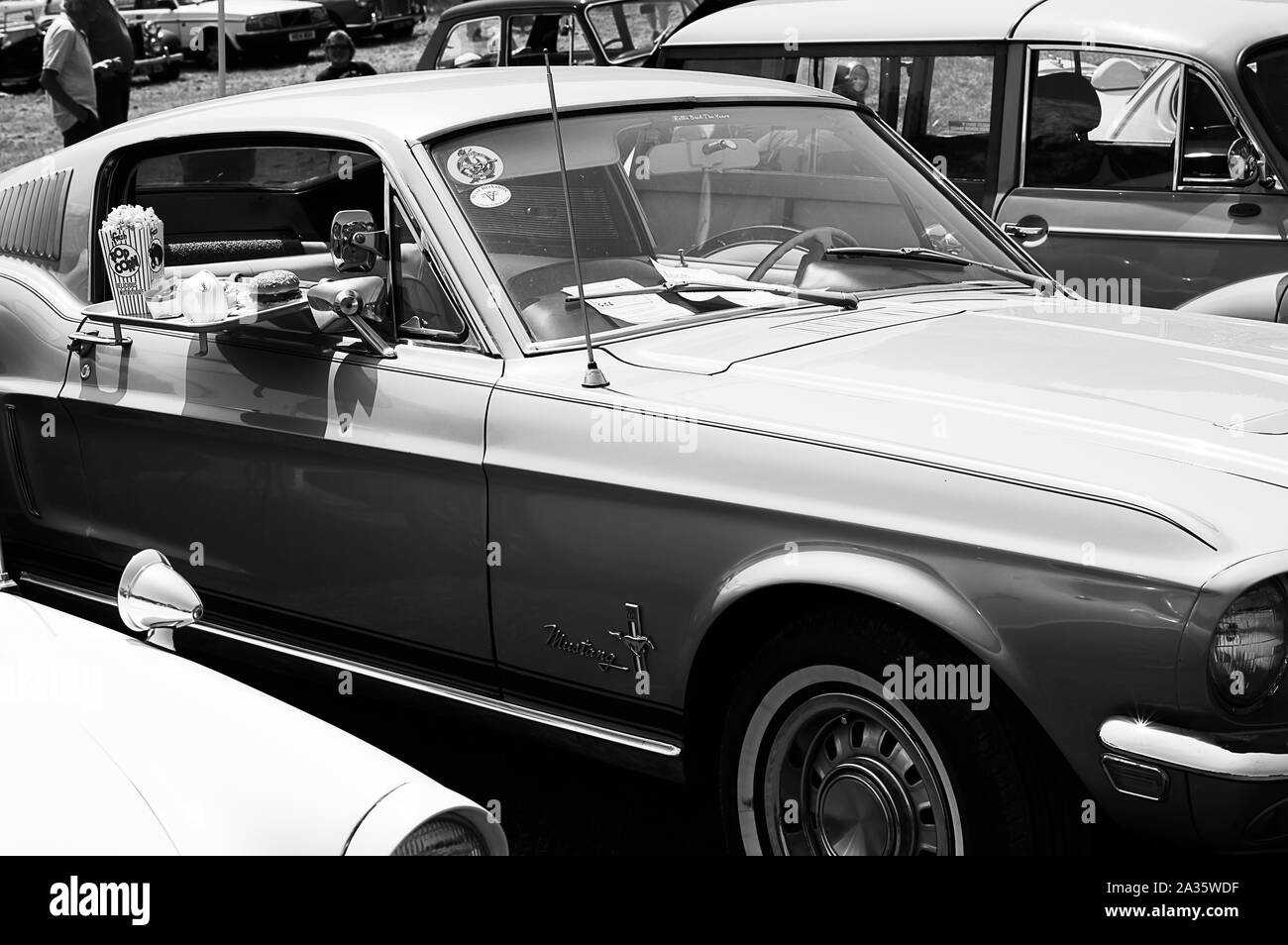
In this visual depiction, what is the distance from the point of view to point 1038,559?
2506mm

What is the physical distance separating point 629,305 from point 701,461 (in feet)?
A: 2.20

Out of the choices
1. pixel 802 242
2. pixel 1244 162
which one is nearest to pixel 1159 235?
pixel 1244 162

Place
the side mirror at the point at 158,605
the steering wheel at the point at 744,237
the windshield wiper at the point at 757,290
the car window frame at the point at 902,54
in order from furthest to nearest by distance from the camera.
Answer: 1. the car window frame at the point at 902,54
2. the steering wheel at the point at 744,237
3. the windshield wiper at the point at 757,290
4. the side mirror at the point at 158,605

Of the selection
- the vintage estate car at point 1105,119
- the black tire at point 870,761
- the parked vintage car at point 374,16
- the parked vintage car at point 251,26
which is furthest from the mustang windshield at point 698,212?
the parked vintage car at point 374,16

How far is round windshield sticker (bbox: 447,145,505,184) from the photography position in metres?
3.50

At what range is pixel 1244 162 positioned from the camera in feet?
18.5

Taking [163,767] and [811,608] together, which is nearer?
[163,767]

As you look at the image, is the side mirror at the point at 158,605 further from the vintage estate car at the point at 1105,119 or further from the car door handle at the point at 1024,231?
the car door handle at the point at 1024,231

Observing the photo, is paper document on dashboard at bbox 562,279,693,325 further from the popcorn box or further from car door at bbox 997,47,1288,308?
car door at bbox 997,47,1288,308

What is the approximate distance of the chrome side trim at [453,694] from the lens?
10.1 ft

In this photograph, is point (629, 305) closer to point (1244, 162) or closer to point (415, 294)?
point (415, 294)

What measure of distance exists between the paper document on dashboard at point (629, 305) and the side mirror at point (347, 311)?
442 mm

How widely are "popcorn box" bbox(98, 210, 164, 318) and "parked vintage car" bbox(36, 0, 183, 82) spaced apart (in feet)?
58.2
